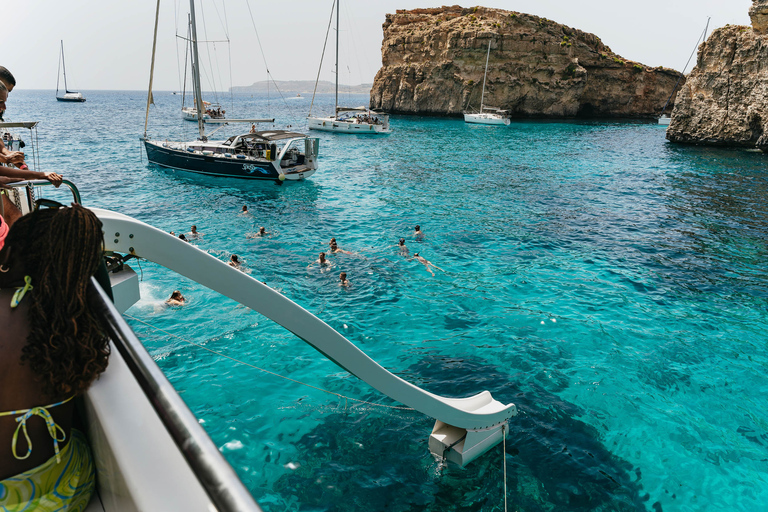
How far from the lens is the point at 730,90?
43250 millimetres

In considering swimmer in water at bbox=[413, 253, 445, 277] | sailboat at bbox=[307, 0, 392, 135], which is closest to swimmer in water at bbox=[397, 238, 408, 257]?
swimmer in water at bbox=[413, 253, 445, 277]

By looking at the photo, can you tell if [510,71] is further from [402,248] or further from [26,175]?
[26,175]

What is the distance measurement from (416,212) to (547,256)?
7151mm

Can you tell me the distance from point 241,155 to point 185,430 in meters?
26.0

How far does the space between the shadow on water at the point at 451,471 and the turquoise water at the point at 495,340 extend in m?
0.03

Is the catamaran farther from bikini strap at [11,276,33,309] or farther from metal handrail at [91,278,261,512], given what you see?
bikini strap at [11,276,33,309]

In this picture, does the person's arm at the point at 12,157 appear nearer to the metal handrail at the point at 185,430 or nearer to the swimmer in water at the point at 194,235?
the metal handrail at the point at 185,430

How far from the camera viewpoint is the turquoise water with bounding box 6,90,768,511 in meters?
6.66

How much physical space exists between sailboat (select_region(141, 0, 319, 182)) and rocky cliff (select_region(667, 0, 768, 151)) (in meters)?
39.9

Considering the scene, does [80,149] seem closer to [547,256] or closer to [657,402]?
[547,256]

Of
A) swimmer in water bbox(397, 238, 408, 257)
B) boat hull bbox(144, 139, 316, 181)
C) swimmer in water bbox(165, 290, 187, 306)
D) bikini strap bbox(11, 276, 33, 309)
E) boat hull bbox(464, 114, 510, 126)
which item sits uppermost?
boat hull bbox(464, 114, 510, 126)

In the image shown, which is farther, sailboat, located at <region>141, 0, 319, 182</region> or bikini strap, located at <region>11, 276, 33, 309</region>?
sailboat, located at <region>141, 0, 319, 182</region>

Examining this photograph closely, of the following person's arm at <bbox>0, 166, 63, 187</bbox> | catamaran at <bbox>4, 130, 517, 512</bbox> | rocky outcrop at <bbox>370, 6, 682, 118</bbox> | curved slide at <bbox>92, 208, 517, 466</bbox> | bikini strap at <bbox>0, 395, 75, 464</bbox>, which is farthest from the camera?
rocky outcrop at <bbox>370, 6, 682, 118</bbox>

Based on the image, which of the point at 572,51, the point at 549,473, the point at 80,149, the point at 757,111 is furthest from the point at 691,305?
the point at 572,51
